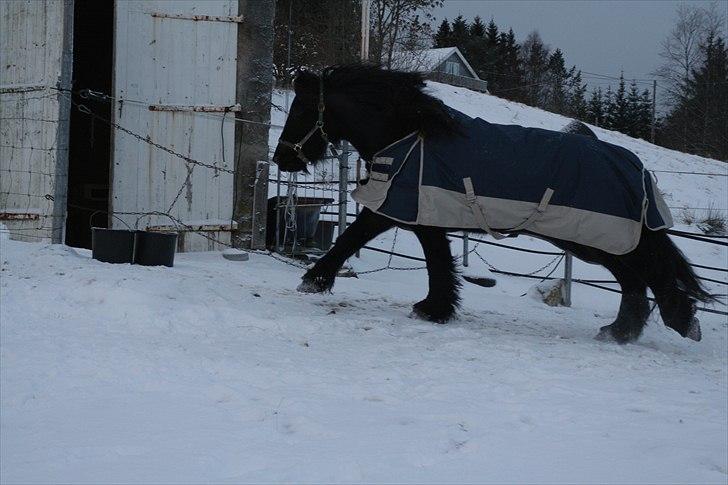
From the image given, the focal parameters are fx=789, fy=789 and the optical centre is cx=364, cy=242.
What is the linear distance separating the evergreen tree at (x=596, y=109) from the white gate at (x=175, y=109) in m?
30.4

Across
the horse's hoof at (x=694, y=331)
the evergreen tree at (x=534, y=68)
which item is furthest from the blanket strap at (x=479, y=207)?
the evergreen tree at (x=534, y=68)

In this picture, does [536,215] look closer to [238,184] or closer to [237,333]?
[237,333]

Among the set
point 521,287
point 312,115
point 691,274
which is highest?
point 312,115

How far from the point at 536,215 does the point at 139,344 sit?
9.60 feet

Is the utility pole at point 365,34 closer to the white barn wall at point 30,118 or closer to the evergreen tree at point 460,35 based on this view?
the white barn wall at point 30,118

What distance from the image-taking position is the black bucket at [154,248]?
6.75m

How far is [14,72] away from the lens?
8422 millimetres

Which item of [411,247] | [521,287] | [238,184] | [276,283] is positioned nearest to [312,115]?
[276,283]

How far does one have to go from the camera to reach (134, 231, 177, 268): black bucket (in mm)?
6746

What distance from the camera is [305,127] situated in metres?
6.31

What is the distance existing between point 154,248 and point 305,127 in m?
1.74

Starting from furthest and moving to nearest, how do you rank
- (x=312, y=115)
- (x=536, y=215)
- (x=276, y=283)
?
(x=276, y=283) < (x=312, y=115) < (x=536, y=215)

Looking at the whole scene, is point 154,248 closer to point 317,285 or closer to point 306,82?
point 317,285

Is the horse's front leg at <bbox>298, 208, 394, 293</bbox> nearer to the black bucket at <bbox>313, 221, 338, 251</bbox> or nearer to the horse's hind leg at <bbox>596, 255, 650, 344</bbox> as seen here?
the horse's hind leg at <bbox>596, 255, 650, 344</bbox>
